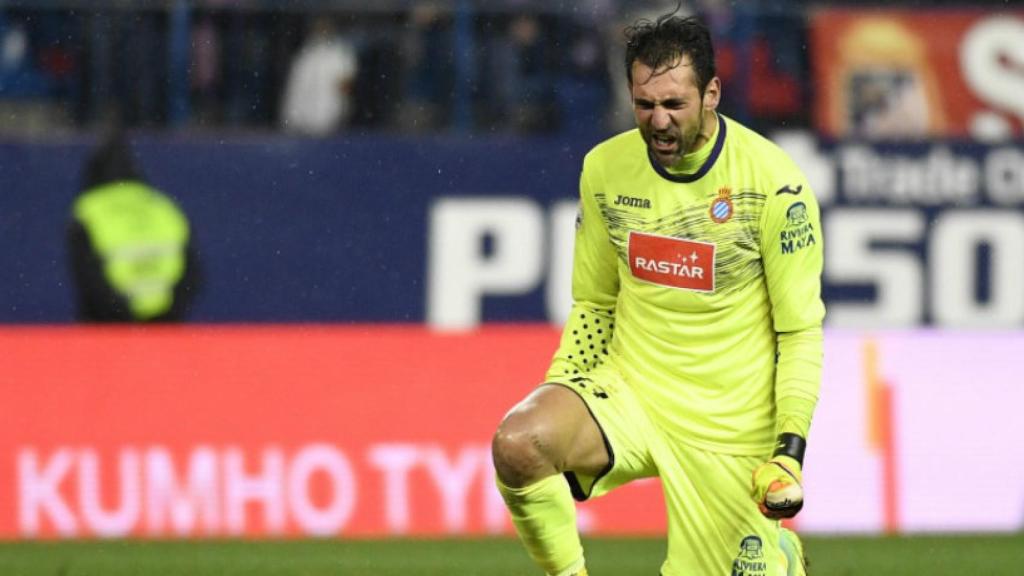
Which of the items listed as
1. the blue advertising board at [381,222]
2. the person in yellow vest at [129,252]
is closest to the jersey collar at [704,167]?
the blue advertising board at [381,222]

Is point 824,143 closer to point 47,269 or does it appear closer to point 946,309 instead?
point 946,309

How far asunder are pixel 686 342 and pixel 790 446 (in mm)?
640

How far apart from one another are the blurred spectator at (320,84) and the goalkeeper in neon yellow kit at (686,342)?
7867 millimetres

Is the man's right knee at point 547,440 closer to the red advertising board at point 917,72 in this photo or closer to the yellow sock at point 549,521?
the yellow sock at point 549,521

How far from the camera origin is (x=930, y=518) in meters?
11.1

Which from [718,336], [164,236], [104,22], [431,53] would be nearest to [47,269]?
[164,236]

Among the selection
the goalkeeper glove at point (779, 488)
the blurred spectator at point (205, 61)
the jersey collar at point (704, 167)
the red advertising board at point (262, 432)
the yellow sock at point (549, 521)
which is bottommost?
the red advertising board at point (262, 432)

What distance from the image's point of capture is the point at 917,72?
1512 cm

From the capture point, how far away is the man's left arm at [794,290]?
6.26 metres

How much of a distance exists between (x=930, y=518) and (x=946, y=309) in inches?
178

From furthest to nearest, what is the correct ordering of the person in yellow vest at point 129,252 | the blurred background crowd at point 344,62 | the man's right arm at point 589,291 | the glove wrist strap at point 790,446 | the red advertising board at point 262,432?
1. the person in yellow vest at point 129,252
2. the blurred background crowd at point 344,62
3. the red advertising board at point 262,432
4. the man's right arm at point 589,291
5. the glove wrist strap at point 790,446

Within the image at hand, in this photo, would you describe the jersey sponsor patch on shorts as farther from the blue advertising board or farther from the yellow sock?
the blue advertising board

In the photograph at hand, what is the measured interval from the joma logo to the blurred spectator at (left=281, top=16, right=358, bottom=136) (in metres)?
8.03

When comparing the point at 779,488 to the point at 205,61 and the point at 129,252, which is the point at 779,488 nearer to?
the point at 205,61
